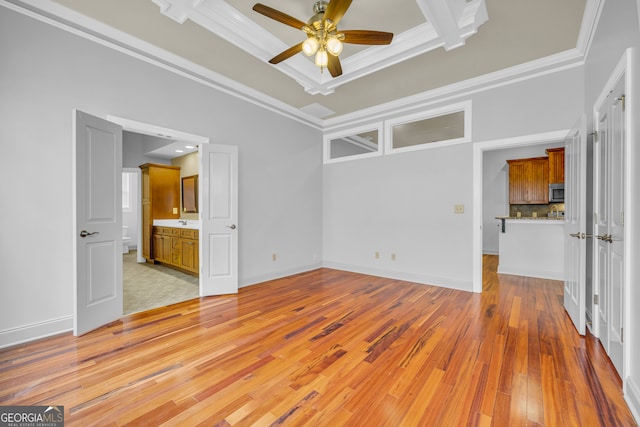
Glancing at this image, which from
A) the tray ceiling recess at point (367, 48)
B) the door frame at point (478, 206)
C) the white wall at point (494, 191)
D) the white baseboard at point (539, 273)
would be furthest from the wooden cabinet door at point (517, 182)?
the tray ceiling recess at point (367, 48)

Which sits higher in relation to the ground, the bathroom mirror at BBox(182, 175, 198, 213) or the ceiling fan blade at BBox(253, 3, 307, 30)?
the ceiling fan blade at BBox(253, 3, 307, 30)

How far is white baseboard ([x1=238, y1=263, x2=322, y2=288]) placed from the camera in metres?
4.24

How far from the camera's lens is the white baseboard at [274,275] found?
4.24 metres

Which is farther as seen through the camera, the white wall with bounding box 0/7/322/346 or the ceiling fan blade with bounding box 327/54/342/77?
the ceiling fan blade with bounding box 327/54/342/77

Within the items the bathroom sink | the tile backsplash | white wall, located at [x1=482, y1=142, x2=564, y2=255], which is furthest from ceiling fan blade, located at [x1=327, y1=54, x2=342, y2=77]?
the tile backsplash

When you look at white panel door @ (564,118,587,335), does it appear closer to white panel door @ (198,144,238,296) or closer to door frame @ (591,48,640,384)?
door frame @ (591,48,640,384)

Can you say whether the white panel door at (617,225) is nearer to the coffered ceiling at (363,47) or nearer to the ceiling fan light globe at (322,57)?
the coffered ceiling at (363,47)

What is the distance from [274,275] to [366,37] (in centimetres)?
373

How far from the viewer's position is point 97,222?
2.73 meters

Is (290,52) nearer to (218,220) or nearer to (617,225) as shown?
(218,220)

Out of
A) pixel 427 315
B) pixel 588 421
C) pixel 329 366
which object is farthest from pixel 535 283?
pixel 329 366

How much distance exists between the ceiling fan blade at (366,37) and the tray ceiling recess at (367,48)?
1.48 feet

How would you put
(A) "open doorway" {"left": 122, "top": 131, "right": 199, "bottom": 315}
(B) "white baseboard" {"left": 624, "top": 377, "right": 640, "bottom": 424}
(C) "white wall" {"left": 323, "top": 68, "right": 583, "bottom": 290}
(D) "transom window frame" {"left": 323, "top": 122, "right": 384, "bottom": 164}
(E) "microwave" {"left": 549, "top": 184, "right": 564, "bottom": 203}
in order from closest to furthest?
(B) "white baseboard" {"left": 624, "top": 377, "right": 640, "bottom": 424}
(C) "white wall" {"left": 323, "top": 68, "right": 583, "bottom": 290}
(A) "open doorway" {"left": 122, "top": 131, "right": 199, "bottom": 315}
(D) "transom window frame" {"left": 323, "top": 122, "right": 384, "bottom": 164}
(E) "microwave" {"left": 549, "top": 184, "right": 564, "bottom": 203}

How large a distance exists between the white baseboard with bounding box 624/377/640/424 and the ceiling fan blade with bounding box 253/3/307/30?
11.3 ft
